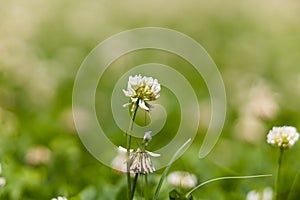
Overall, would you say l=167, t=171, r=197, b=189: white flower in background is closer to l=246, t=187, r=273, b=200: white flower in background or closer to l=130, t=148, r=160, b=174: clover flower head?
l=246, t=187, r=273, b=200: white flower in background

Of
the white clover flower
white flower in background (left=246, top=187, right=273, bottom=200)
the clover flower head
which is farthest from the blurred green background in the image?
the clover flower head

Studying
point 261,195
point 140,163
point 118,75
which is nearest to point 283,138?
point 261,195

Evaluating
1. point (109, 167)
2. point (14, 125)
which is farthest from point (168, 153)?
point (14, 125)

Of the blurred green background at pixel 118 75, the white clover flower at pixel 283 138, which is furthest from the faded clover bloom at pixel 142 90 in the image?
the blurred green background at pixel 118 75

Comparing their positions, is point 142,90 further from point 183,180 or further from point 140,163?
point 183,180

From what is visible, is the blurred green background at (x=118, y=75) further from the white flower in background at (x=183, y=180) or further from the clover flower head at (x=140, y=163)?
the clover flower head at (x=140, y=163)

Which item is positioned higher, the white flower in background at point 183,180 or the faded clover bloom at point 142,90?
the white flower in background at point 183,180
